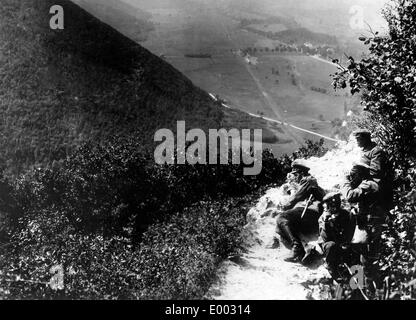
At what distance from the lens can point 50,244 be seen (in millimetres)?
10180

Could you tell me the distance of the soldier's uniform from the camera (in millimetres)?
7094

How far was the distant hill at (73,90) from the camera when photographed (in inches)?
848

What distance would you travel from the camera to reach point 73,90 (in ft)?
81.3

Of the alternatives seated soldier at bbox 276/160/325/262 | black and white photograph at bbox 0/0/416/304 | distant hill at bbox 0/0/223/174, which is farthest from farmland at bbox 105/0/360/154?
seated soldier at bbox 276/160/325/262

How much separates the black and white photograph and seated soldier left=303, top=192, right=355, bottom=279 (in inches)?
0.9

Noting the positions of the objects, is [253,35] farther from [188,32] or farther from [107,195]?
[107,195]

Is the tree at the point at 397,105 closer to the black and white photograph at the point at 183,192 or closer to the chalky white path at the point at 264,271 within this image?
the black and white photograph at the point at 183,192

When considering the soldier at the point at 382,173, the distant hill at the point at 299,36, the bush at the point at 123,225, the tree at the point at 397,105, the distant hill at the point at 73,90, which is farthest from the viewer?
the distant hill at the point at 299,36

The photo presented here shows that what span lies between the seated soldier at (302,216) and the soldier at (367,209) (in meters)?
0.97

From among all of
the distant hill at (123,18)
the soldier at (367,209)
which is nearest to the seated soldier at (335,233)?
the soldier at (367,209)

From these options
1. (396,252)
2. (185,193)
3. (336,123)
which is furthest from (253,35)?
(396,252)

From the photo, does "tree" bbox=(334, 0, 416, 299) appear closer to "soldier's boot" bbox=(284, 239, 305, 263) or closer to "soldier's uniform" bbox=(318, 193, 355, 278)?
"soldier's uniform" bbox=(318, 193, 355, 278)

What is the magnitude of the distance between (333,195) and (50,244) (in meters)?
6.92
